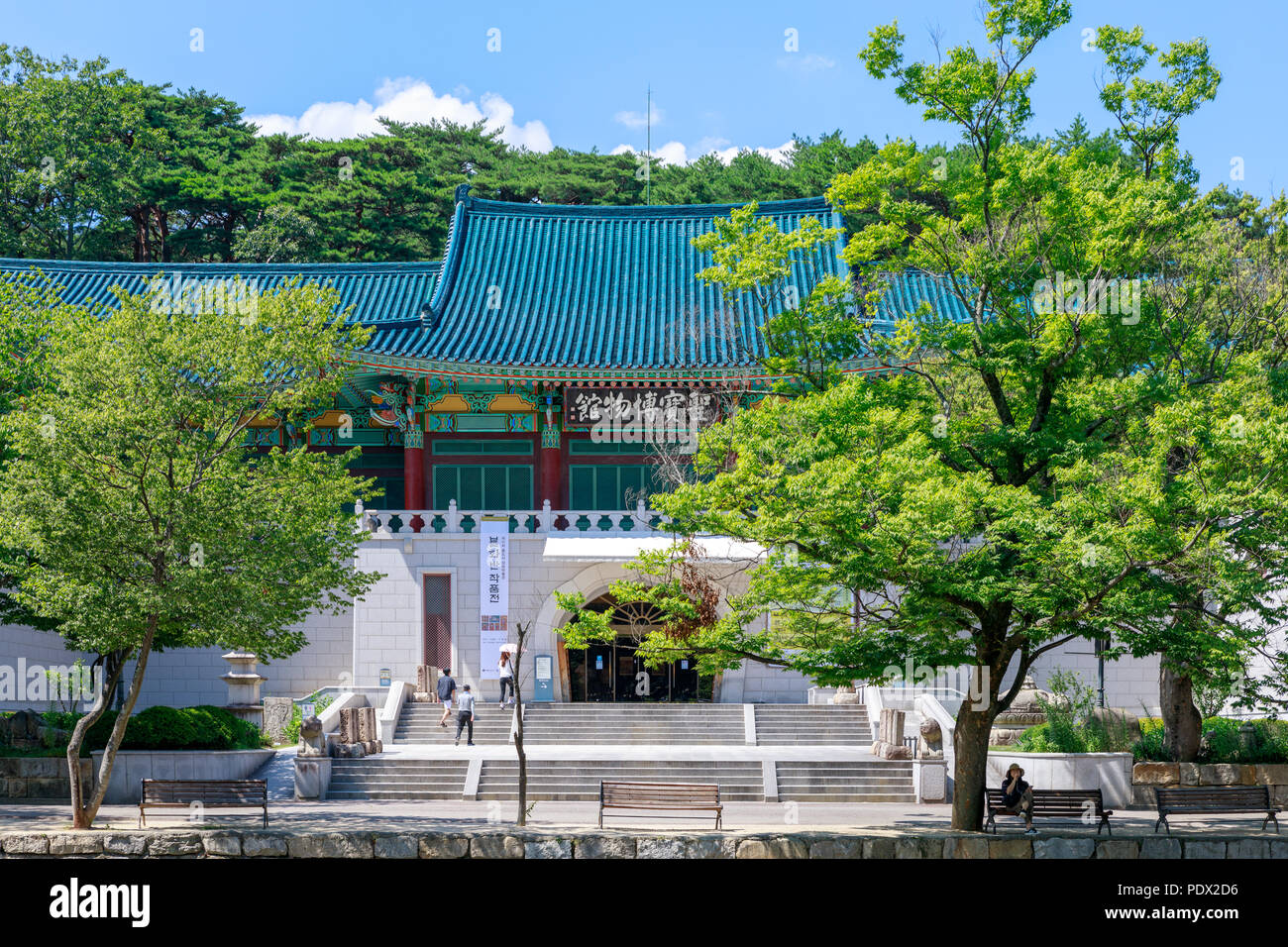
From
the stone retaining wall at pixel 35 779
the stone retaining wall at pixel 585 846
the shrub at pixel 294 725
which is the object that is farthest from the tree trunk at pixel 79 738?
the shrub at pixel 294 725

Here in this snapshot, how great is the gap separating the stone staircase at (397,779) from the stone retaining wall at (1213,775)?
11.7m

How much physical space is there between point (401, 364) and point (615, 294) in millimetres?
7248

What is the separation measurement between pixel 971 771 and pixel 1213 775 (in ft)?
27.0

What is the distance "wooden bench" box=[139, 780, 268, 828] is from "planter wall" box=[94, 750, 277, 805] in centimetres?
266

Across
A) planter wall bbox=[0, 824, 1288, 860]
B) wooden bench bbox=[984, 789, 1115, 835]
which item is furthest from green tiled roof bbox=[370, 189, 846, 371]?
planter wall bbox=[0, 824, 1288, 860]

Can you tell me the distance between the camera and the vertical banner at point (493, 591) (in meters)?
28.4

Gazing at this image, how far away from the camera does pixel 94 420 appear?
1652 centimetres

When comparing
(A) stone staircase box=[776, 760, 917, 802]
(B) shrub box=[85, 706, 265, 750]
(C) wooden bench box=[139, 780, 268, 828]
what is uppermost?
(B) shrub box=[85, 706, 265, 750]

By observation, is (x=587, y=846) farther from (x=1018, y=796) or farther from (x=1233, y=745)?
(x=1233, y=745)

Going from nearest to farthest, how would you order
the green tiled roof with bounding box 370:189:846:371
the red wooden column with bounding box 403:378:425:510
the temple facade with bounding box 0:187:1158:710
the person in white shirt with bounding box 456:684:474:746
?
1. the person in white shirt with bounding box 456:684:474:746
2. the temple facade with bounding box 0:187:1158:710
3. the green tiled roof with bounding box 370:189:846:371
4. the red wooden column with bounding box 403:378:425:510

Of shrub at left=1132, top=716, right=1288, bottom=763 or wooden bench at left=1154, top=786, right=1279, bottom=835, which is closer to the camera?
wooden bench at left=1154, top=786, right=1279, bottom=835

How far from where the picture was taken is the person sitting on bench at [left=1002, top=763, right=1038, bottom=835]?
17141mm

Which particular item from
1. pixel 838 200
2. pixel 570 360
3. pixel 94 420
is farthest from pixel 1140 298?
pixel 570 360

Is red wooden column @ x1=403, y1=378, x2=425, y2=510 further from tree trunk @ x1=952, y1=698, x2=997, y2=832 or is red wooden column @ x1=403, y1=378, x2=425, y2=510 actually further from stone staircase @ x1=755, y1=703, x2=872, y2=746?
tree trunk @ x1=952, y1=698, x2=997, y2=832
